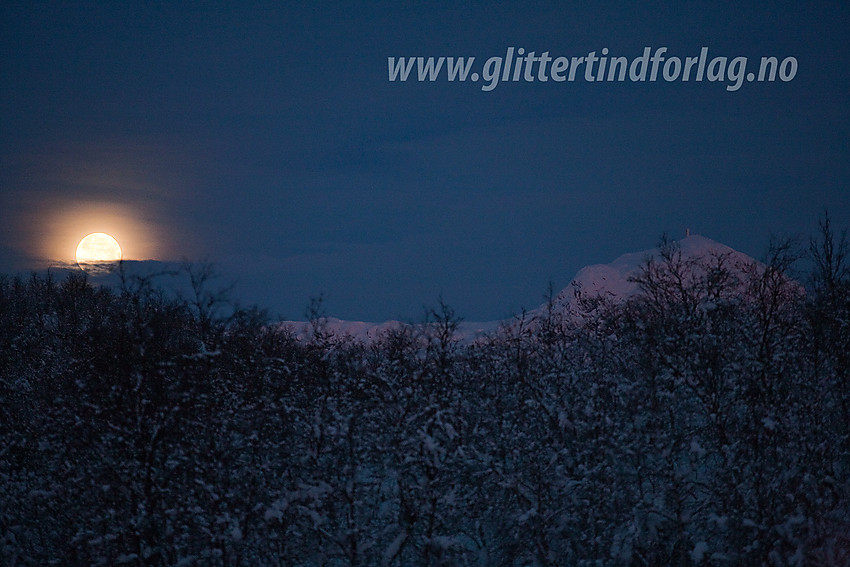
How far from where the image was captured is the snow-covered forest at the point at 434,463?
14.3m

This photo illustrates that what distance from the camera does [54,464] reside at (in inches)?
698

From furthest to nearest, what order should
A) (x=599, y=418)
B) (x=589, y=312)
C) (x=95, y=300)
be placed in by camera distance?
(x=95, y=300) < (x=589, y=312) < (x=599, y=418)

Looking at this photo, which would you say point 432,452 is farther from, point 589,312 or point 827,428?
point 589,312

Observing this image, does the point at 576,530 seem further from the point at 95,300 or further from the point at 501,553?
the point at 95,300

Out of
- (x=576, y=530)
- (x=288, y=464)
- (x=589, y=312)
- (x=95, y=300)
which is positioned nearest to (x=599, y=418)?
(x=576, y=530)

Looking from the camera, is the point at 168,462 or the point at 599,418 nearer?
the point at 168,462

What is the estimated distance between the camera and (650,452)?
1675 centimetres

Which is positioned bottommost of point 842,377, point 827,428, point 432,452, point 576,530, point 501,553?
point 501,553

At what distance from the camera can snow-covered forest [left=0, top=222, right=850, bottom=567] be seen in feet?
46.8

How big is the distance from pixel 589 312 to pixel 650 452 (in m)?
25.9

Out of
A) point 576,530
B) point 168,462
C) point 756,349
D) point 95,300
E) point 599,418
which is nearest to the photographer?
point 168,462

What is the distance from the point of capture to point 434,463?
588 inches

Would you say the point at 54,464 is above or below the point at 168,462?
below

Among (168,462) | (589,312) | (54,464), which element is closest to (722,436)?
(168,462)
